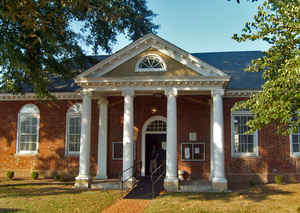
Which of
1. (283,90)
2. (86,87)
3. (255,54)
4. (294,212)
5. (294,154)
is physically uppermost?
(255,54)

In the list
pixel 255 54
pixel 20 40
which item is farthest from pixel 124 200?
pixel 255 54

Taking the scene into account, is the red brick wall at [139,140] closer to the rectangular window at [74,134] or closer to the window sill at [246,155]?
the window sill at [246,155]

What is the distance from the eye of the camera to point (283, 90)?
8.31 m

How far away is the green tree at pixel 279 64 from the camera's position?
8.16 meters

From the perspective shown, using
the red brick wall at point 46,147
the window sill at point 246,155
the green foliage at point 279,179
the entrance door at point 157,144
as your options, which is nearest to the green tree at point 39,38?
the red brick wall at point 46,147

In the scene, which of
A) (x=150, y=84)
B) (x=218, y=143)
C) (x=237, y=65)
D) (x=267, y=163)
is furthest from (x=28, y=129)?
(x=267, y=163)

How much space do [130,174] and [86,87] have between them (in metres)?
4.96

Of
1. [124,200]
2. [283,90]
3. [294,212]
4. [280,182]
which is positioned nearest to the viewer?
[283,90]

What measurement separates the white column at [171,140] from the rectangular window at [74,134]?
6.82 metres

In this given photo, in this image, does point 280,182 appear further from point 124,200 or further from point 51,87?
point 51,87

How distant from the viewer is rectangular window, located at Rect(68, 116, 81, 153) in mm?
18516

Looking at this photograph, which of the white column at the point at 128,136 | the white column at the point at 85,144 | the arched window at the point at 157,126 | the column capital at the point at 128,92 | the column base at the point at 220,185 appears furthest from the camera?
the arched window at the point at 157,126

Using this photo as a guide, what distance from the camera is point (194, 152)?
17.7 meters

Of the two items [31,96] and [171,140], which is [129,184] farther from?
[31,96]
